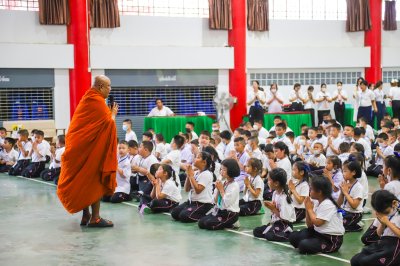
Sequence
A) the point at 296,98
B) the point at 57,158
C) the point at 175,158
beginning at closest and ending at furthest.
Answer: the point at 175,158 → the point at 57,158 → the point at 296,98

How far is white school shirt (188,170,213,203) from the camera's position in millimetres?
9492

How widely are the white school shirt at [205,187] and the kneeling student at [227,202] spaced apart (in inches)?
18.1

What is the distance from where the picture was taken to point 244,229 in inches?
356

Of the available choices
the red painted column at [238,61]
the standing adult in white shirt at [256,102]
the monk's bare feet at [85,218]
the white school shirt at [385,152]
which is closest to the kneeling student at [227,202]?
the monk's bare feet at [85,218]

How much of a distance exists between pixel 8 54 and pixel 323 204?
14241 mm

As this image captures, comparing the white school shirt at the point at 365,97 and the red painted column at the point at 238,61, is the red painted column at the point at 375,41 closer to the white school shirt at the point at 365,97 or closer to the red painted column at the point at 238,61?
the white school shirt at the point at 365,97

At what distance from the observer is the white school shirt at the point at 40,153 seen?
49.4 ft

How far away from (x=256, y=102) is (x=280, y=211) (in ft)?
39.5

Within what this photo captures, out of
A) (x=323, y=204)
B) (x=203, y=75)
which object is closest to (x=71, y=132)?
(x=323, y=204)

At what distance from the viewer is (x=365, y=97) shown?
1991 cm

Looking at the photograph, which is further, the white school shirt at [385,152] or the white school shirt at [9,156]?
the white school shirt at [9,156]

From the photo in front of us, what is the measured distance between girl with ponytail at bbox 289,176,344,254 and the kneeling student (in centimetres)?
156

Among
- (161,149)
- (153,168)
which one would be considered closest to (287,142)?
(161,149)

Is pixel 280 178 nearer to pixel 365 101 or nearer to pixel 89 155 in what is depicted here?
pixel 89 155
